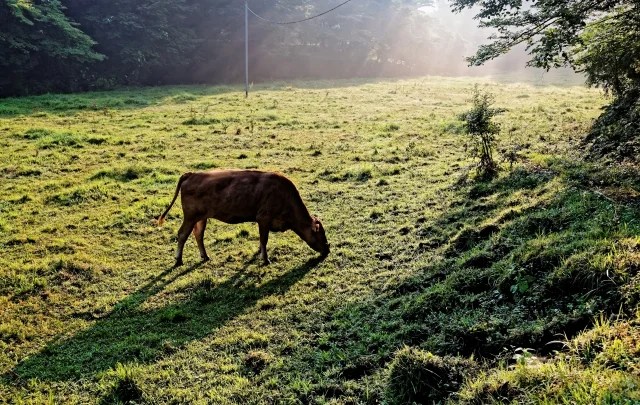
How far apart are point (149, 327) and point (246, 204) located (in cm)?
270

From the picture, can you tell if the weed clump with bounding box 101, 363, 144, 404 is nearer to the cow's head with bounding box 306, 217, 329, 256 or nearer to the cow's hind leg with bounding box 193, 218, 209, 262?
the cow's hind leg with bounding box 193, 218, 209, 262

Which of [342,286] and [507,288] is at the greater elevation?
[507,288]

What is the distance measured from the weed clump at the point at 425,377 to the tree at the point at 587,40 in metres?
6.19

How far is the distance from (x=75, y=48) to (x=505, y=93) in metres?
27.6

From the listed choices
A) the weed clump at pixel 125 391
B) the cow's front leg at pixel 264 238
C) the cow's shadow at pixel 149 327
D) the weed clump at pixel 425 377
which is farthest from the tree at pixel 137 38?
the weed clump at pixel 425 377

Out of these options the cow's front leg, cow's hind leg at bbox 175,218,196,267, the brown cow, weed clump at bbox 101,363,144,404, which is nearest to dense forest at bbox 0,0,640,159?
the brown cow

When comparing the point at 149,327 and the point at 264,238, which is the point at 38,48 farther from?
the point at 149,327

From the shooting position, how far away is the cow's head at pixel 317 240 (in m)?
8.58

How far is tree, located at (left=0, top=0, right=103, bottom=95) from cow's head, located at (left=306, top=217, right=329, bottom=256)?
26914 millimetres

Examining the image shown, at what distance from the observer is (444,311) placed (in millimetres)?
5574

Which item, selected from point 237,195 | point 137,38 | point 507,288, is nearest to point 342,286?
point 237,195

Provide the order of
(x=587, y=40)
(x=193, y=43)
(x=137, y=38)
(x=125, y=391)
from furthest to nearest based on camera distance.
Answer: (x=193, y=43)
(x=137, y=38)
(x=587, y=40)
(x=125, y=391)

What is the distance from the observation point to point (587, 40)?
10.2 metres

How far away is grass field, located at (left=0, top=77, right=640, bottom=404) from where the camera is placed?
14.2ft
